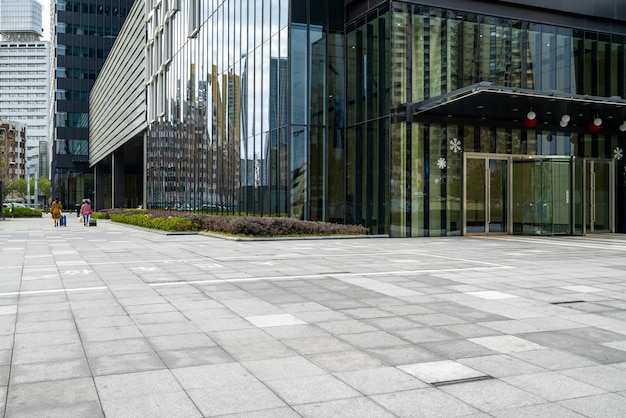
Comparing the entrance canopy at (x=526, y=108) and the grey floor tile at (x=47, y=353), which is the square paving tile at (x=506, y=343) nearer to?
the grey floor tile at (x=47, y=353)

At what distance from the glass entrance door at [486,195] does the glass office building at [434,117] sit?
61 mm

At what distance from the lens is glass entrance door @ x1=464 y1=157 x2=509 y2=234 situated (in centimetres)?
2669

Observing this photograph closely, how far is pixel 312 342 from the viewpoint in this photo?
6562mm

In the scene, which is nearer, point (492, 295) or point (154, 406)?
point (154, 406)

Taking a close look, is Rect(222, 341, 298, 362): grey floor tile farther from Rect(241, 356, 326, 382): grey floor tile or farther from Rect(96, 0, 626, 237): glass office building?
Rect(96, 0, 626, 237): glass office building

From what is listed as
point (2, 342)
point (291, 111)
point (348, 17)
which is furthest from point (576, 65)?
point (2, 342)

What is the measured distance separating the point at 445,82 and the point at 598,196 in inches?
412

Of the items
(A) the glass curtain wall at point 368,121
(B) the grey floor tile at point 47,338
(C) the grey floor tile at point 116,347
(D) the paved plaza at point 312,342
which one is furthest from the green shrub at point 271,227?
(C) the grey floor tile at point 116,347

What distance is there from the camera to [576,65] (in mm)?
28922

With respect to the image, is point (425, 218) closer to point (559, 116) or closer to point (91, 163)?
point (559, 116)

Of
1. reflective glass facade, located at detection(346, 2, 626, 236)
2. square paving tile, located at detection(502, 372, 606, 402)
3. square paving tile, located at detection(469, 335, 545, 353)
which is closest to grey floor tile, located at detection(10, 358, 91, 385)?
square paving tile, located at detection(502, 372, 606, 402)

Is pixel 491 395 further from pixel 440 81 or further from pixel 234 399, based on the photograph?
pixel 440 81

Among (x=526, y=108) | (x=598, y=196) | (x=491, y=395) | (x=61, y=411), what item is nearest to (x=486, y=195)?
(x=526, y=108)

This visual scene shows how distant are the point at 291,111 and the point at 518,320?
21.6m
